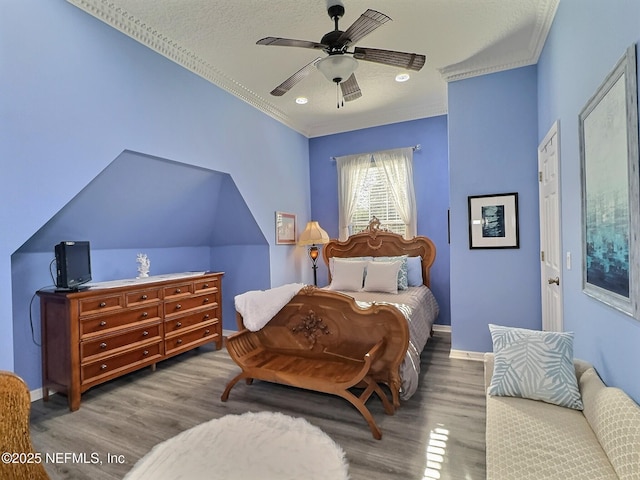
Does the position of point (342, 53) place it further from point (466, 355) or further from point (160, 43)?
point (466, 355)

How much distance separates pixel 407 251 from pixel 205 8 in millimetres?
3539

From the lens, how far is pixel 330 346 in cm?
277

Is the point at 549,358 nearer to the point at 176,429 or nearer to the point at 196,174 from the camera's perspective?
the point at 176,429

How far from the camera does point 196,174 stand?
11.8 ft

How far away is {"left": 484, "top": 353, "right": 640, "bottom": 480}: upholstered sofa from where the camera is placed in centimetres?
122

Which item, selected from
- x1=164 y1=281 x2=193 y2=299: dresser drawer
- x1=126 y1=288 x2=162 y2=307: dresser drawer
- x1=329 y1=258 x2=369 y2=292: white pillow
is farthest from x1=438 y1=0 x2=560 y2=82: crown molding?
x1=126 y1=288 x2=162 y2=307: dresser drawer

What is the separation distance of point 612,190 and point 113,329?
365 centimetres

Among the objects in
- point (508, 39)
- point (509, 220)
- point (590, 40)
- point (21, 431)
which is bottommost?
point (21, 431)

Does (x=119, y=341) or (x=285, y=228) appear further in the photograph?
(x=285, y=228)

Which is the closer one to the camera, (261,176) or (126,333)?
(126,333)

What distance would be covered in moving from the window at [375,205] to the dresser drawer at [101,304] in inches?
130

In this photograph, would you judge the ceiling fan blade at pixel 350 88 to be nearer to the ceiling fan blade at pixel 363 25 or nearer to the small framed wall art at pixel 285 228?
the ceiling fan blade at pixel 363 25

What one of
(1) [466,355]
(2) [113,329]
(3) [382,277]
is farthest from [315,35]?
(1) [466,355]

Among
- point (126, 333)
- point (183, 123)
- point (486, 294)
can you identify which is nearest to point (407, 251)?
point (486, 294)
